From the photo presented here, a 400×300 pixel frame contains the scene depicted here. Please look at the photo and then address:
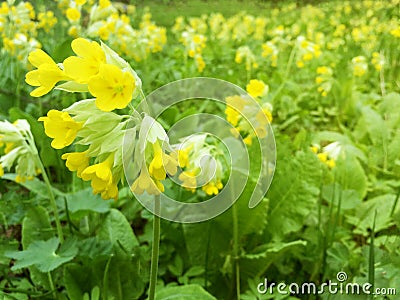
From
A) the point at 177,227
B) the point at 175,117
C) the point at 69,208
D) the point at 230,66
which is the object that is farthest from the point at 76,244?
the point at 230,66

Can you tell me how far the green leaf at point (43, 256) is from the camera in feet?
4.88

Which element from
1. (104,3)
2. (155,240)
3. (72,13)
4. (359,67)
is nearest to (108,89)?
(155,240)

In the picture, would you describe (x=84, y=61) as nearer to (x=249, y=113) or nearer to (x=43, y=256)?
(x=43, y=256)

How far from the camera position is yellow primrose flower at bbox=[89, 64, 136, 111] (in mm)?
963

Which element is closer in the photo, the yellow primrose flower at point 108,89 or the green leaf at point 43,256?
the yellow primrose flower at point 108,89

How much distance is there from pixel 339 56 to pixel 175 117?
11.2ft

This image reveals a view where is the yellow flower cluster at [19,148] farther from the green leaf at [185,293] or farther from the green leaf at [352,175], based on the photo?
the green leaf at [352,175]

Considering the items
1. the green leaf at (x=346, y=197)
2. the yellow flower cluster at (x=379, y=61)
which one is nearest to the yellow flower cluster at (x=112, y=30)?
the green leaf at (x=346, y=197)

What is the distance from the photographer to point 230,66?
500 cm

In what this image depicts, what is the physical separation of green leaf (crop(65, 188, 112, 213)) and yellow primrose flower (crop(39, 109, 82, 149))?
73 cm

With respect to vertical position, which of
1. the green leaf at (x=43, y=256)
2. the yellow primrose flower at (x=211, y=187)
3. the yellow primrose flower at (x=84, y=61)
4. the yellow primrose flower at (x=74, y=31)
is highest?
the yellow primrose flower at (x=74, y=31)

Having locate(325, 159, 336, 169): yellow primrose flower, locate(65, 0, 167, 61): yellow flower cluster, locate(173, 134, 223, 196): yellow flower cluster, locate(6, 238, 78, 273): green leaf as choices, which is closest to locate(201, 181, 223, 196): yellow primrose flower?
locate(173, 134, 223, 196): yellow flower cluster

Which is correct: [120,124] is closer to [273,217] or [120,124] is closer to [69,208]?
[69,208]

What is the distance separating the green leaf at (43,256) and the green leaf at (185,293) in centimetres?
32
